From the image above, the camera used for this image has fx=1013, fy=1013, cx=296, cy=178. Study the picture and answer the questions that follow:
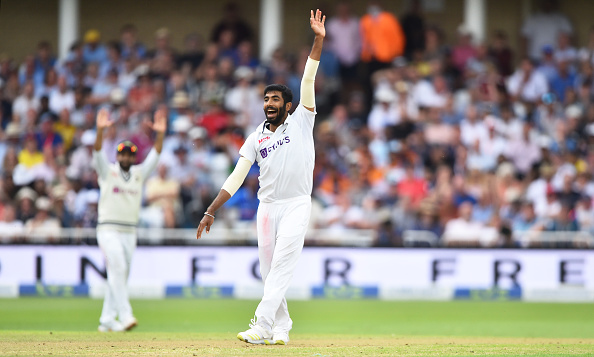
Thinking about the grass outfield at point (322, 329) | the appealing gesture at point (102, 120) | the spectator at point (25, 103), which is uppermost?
the spectator at point (25, 103)

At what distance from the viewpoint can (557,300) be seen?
16.4 m

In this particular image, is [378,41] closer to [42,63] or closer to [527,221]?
[527,221]

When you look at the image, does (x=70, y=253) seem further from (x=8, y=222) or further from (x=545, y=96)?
(x=545, y=96)

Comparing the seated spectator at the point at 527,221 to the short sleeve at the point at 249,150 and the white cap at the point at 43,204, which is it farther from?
the short sleeve at the point at 249,150

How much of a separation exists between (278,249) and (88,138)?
34.7ft

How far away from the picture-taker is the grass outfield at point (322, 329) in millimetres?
8672

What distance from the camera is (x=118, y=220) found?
11406 millimetres

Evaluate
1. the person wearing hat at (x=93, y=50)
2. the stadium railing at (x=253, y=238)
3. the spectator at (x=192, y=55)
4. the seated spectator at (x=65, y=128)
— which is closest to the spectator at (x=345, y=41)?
the spectator at (x=192, y=55)

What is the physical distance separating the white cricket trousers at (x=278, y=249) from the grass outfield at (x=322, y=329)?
30 centimetres

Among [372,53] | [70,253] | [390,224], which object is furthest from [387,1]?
[70,253]

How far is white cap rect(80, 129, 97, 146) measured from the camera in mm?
18500

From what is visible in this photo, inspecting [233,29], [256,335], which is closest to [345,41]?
[233,29]

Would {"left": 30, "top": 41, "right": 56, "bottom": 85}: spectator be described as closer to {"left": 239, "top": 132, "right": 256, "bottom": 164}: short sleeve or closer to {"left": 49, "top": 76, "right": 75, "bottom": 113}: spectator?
{"left": 49, "top": 76, "right": 75, "bottom": 113}: spectator

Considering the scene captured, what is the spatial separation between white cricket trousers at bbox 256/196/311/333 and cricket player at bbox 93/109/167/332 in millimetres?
2820
